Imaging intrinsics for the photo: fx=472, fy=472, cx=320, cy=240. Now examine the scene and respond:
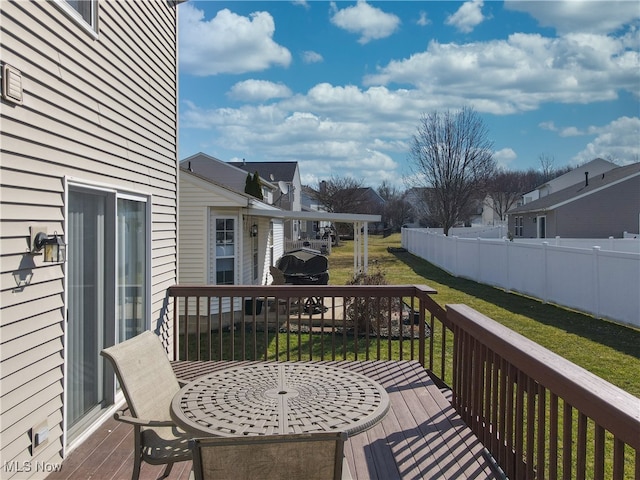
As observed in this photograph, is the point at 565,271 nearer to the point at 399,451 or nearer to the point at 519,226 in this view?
the point at 399,451

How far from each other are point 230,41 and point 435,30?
16.9ft

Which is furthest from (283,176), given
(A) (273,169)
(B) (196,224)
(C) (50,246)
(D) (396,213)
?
(C) (50,246)

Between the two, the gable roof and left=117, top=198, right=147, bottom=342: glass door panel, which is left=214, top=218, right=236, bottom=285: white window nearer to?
left=117, top=198, right=147, bottom=342: glass door panel

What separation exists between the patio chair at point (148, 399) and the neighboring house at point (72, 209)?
Result: 50 centimetres

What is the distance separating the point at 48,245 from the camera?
109 inches

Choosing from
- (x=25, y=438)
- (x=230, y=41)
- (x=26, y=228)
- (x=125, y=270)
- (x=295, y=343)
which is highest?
(x=230, y=41)

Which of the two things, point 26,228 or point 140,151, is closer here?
point 26,228

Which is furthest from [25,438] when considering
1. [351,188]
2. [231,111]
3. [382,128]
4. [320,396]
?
[351,188]

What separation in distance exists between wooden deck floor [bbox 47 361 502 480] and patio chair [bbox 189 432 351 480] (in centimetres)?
95

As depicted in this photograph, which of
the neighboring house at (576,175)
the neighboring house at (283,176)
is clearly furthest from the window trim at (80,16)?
the neighboring house at (576,175)

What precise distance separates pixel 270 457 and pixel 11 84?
2.26m

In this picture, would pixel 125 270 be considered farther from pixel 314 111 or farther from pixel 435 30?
pixel 314 111

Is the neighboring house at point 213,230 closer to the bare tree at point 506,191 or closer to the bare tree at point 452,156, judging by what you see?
the bare tree at point 452,156

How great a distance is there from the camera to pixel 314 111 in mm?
24344
